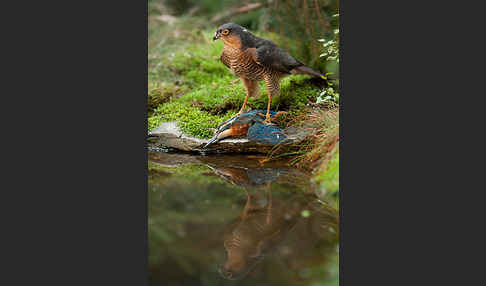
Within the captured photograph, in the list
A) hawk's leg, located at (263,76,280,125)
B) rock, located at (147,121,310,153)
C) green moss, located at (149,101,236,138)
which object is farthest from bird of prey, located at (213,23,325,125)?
green moss, located at (149,101,236,138)

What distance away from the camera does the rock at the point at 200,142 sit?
11.6ft

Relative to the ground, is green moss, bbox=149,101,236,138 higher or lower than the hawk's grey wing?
lower

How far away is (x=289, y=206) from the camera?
2424 millimetres

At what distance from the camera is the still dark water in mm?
1784

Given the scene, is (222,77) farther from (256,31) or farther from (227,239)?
(227,239)

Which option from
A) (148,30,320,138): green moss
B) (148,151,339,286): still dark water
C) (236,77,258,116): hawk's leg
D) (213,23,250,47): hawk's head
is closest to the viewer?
(148,151,339,286): still dark water

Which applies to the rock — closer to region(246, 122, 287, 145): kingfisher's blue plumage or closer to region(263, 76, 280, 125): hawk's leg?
region(246, 122, 287, 145): kingfisher's blue plumage

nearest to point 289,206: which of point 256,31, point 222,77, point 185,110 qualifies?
point 185,110

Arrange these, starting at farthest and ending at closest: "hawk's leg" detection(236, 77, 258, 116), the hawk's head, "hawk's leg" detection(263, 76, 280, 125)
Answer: "hawk's leg" detection(236, 77, 258, 116)
"hawk's leg" detection(263, 76, 280, 125)
the hawk's head

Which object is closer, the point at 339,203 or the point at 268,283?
the point at 268,283

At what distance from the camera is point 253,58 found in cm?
357

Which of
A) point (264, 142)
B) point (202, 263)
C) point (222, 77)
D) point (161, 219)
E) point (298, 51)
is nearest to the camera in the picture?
point (202, 263)

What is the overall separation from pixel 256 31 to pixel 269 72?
193cm

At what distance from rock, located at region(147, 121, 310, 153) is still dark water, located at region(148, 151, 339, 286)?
0.48 meters
